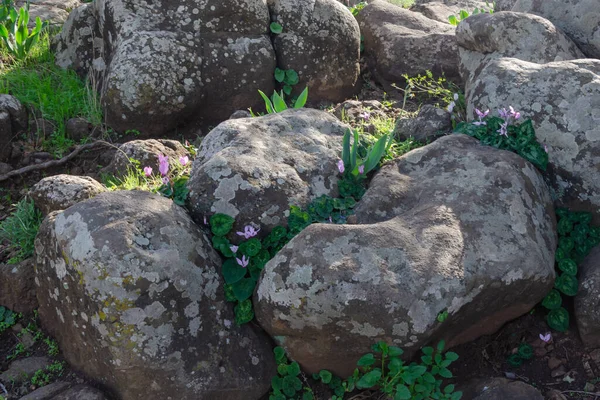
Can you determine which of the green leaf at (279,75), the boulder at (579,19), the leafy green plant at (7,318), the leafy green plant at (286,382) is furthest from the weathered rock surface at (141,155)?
the boulder at (579,19)

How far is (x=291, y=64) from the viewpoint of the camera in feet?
17.6

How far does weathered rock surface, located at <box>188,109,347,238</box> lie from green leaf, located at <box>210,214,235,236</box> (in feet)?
0.13

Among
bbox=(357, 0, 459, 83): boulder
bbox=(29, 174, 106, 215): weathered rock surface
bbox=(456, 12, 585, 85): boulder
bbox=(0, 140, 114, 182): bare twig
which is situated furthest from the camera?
bbox=(357, 0, 459, 83): boulder

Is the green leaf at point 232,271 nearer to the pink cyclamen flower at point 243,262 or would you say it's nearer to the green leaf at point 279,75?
the pink cyclamen flower at point 243,262

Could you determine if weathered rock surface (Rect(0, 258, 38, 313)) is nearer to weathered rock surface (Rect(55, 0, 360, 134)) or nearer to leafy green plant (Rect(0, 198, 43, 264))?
leafy green plant (Rect(0, 198, 43, 264))

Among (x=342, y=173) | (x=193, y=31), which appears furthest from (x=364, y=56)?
(x=342, y=173)

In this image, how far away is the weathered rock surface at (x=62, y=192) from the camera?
368cm

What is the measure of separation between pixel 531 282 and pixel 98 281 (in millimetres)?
1977

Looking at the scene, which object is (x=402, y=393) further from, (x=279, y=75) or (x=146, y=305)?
(x=279, y=75)

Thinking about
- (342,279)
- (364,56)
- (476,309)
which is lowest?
(364,56)

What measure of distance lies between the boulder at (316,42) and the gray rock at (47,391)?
314 centimetres

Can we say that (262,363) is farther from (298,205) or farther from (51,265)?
(51,265)

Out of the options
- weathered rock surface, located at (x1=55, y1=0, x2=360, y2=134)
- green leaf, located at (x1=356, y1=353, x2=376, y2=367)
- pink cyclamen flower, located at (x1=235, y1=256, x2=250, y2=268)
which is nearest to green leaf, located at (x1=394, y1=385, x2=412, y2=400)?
green leaf, located at (x1=356, y1=353, x2=376, y2=367)

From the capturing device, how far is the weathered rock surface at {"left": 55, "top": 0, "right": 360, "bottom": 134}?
4.82 metres
